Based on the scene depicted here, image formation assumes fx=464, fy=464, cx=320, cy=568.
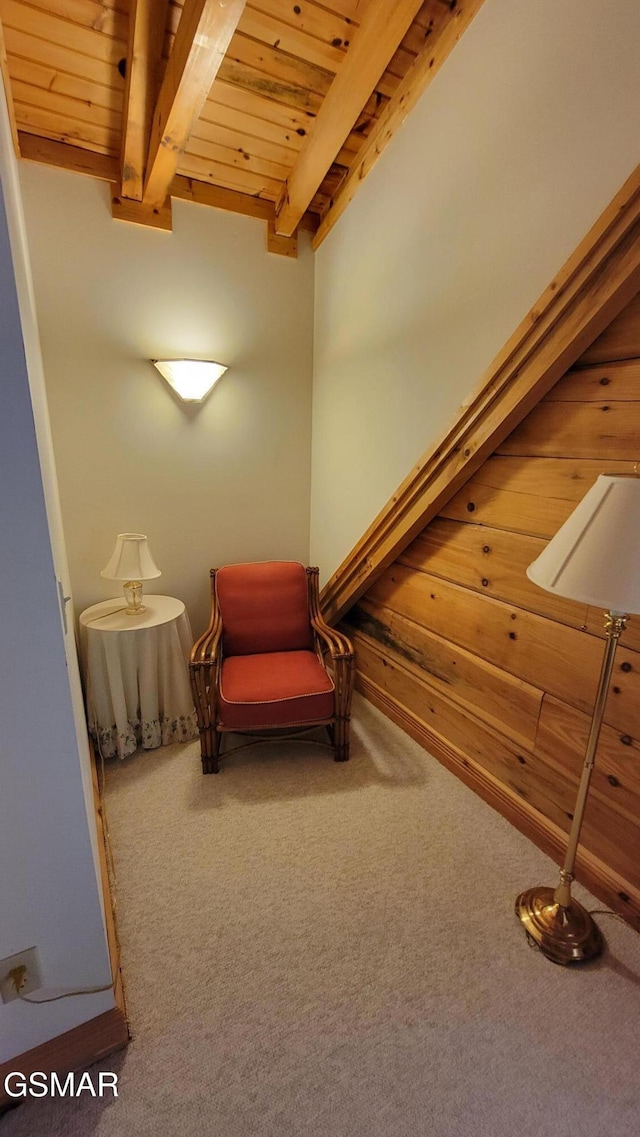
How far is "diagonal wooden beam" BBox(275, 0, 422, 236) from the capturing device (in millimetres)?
1650

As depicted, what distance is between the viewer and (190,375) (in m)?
2.46

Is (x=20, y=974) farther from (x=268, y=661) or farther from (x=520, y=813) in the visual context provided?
(x=520, y=813)

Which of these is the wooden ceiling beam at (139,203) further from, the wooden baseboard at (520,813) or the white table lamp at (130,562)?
the wooden baseboard at (520,813)

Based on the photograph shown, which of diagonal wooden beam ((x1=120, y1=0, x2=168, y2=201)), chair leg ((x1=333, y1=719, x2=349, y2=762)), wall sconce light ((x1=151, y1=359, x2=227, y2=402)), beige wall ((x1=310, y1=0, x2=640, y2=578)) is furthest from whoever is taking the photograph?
wall sconce light ((x1=151, y1=359, x2=227, y2=402))

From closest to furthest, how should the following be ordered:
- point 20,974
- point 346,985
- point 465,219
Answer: point 20,974
point 346,985
point 465,219

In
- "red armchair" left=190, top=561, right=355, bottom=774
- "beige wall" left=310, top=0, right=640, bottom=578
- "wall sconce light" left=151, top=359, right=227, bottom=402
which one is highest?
"beige wall" left=310, top=0, right=640, bottom=578

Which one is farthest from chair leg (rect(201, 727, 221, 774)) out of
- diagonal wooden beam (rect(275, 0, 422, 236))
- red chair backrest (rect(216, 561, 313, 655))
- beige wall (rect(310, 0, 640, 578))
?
diagonal wooden beam (rect(275, 0, 422, 236))

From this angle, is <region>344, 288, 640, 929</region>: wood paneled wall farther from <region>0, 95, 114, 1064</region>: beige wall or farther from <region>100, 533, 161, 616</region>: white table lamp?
<region>0, 95, 114, 1064</region>: beige wall

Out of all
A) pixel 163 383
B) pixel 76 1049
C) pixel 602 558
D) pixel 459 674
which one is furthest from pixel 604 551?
pixel 163 383

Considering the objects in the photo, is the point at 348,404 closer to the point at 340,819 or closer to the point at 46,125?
the point at 46,125

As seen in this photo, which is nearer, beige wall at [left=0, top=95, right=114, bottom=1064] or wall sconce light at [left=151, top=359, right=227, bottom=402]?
beige wall at [left=0, top=95, right=114, bottom=1064]

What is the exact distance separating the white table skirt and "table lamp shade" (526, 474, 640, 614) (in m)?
1.75

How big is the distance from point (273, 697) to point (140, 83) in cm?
250

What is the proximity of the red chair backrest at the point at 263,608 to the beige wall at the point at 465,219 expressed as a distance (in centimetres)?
40
